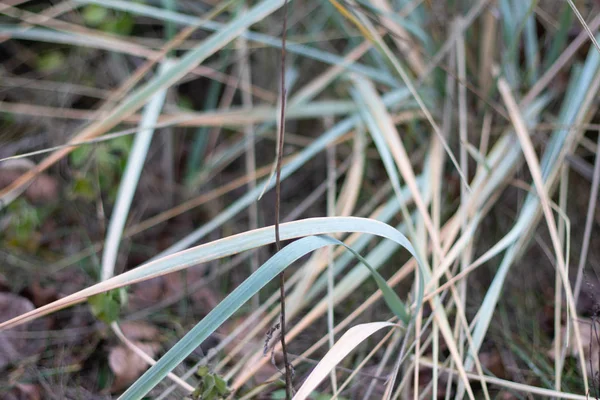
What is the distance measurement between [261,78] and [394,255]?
634mm

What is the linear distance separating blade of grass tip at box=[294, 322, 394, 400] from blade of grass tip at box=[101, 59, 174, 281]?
1.31 ft

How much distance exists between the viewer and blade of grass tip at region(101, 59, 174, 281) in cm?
89

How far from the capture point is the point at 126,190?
970mm

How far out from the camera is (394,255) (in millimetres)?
1138

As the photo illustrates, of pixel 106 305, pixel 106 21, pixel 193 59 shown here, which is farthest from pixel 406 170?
pixel 106 21

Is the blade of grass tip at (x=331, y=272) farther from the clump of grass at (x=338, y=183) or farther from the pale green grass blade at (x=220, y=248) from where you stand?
the pale green grass blade at (x=220, y=248)

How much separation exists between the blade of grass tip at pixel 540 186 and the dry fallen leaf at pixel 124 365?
67cm

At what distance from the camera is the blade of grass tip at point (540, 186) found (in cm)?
79

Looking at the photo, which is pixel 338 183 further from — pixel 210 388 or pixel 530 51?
pixel 210 388

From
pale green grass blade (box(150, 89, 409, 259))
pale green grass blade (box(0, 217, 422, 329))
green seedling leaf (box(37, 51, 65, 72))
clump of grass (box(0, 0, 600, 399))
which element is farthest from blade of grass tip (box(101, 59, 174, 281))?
green seedling leaf (box(37, 51, 65, 72))

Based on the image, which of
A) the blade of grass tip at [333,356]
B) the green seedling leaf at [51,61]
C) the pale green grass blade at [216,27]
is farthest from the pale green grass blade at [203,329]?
the green seedling leaf at [51,61]

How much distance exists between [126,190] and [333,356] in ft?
1.66

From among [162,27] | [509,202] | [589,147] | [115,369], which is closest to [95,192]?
[115,369]

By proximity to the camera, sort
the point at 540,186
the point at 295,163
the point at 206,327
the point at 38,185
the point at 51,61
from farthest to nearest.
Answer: the point at 51,61
the point at 38,185
the point at 295,163
the point at 540,186
the point at 206,327
